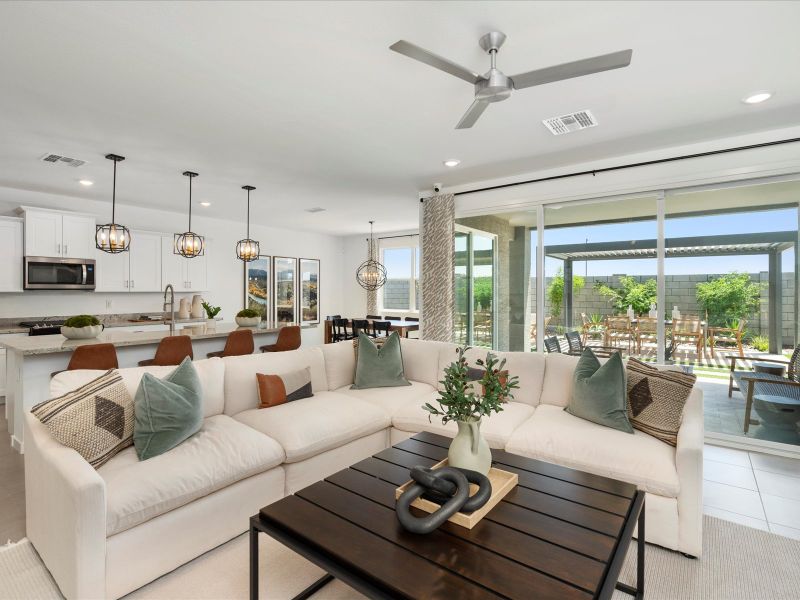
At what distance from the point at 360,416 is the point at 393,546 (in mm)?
1628

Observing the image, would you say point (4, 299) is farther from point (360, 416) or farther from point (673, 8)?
point (673, 8)

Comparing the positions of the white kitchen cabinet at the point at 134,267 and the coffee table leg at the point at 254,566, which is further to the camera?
the white kitchen cabinet at the point at 134,267

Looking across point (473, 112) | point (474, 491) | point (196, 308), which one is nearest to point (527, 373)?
point (474, 491)

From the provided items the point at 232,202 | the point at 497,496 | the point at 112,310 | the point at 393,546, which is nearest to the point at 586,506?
the point at 497,496

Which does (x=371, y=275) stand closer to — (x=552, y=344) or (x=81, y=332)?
(x=552, y=344)

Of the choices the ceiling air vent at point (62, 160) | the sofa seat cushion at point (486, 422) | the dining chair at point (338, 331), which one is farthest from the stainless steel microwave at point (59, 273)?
the sofa seat cushion at point (486, 422)

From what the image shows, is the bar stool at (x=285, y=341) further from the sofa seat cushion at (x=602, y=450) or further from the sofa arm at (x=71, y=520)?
the sofa seat cushion at (x=602, y=450)

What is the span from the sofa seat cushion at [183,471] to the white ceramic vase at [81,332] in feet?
6.49

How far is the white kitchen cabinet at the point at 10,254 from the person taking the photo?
501 centimetres

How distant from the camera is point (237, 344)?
4547 millimetres

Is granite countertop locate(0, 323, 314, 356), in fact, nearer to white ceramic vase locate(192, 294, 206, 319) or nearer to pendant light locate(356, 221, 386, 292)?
white ceramic vase locate(192, 294, 206, 319)

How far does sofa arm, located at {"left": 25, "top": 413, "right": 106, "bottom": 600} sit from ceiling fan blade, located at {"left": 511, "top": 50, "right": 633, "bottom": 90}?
2.72 m

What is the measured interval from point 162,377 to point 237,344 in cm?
186

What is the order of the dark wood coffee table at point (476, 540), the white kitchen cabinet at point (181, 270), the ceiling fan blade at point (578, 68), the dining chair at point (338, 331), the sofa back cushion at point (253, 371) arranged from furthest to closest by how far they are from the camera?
the dining chair at point (338, 331), the white kitchen cabinet at point (181, 270), the sofa back cushion at point (253, 371), the ceiling fan blade at point (578, 68), the dark wood coffee table at point (476, 540)
